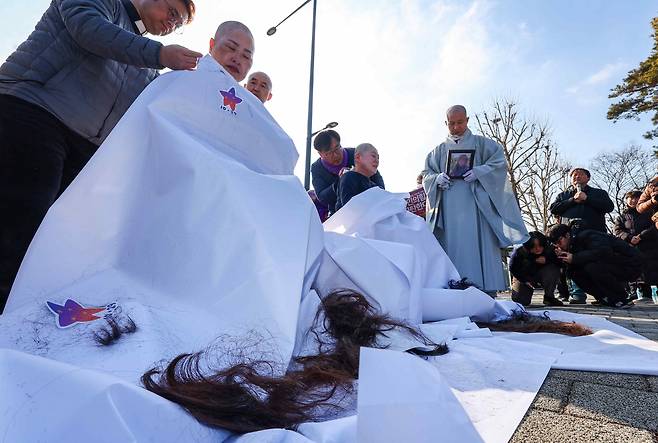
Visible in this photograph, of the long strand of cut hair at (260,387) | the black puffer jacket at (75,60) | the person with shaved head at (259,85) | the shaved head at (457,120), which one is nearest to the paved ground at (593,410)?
the long strand of cut hair at (260,387)

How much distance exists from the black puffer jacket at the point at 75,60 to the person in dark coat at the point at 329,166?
85.0 inches

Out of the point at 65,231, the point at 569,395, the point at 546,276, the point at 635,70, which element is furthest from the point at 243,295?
the point at 635,70

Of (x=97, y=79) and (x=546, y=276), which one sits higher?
(x=97, y=79)

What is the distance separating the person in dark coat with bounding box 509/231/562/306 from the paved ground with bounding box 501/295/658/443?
380 centimetres

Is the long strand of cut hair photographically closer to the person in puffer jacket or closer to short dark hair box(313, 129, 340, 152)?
the person in puffer jacket

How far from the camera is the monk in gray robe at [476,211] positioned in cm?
384

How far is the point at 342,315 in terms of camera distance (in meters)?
1.41

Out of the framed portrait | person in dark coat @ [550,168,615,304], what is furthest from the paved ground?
person in dark coat @ [550,168,615,304]

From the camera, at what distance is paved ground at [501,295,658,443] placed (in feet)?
2.72

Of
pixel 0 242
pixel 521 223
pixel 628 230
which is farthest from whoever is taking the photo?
pixel 628 230

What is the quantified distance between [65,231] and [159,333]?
0.65 m

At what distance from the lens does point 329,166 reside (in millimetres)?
3807

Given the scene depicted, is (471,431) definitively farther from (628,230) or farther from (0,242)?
(628,230)

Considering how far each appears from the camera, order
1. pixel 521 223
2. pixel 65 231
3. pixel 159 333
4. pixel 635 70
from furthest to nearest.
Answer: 1. pixel 635 70
2. pixel 521 223
3. pixel 65 231
4. pixel 159 333
